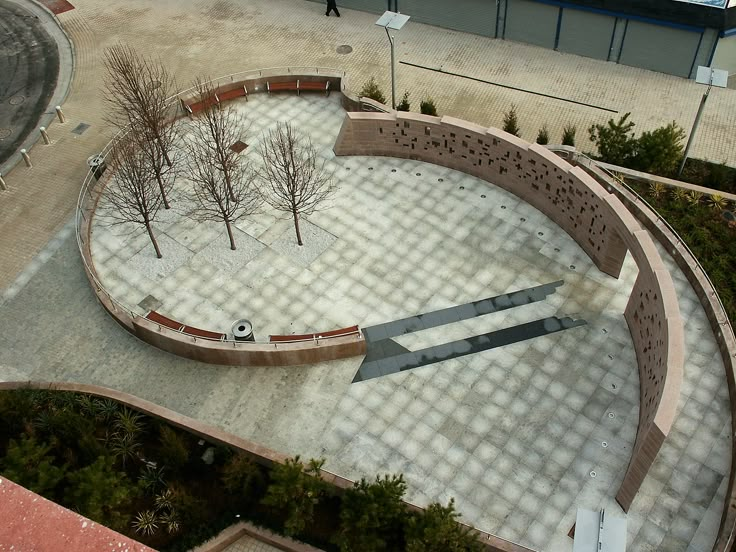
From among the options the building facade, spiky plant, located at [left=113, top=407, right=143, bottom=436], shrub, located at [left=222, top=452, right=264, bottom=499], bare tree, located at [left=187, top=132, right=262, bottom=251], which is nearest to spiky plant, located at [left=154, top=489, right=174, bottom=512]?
shrub, located at [left=222, top=452, right=264, bottom=499]

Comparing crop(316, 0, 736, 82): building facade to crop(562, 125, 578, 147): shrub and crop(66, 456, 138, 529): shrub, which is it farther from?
crop(66, 456, 138, 529): shrub

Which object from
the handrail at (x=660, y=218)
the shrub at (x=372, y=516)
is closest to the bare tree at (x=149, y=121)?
the shrub at (x=372, y=516)

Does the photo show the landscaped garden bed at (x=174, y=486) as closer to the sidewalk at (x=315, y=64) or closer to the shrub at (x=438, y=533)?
the shrub at (x=438, y=533)

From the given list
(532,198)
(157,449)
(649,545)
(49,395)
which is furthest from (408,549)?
(532,198)

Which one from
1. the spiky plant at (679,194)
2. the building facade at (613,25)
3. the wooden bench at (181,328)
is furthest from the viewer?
the building facade at (613,25)

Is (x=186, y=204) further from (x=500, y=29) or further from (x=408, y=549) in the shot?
(x=500, y=29)
